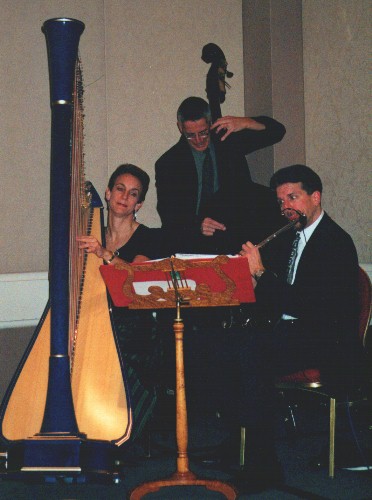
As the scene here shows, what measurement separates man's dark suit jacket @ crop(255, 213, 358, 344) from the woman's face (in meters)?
0.77

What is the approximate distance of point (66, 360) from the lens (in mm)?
2064

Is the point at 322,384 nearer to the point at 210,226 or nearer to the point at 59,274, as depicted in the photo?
the point at 210,226

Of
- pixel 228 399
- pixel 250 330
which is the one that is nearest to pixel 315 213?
pixel 250 330

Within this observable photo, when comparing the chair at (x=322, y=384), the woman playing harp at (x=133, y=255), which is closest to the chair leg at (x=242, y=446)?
the chair at (x=322, y=384)

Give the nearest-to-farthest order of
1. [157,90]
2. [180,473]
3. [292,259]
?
[180,473] → [292,259] → [157,90]

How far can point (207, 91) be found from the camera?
354 cm

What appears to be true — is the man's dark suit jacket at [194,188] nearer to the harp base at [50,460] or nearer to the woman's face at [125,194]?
the woman's face at [125,194]

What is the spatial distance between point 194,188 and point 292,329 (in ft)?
3.27

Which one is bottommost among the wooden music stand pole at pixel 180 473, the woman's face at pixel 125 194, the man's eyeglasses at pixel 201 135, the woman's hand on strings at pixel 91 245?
the wooden music stand pole at pixel 180 473

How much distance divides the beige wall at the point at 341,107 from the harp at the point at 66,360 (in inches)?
68.7

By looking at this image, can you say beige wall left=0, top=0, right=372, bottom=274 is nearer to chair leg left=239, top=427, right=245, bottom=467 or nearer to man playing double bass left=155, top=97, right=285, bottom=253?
→ man playing double bass left=155, top=97, right=285, bottom=253

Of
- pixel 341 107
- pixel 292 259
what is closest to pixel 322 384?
pixel 292 259

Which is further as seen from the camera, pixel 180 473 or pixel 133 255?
pixel 133 255

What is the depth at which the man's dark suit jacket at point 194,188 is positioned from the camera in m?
3.35
